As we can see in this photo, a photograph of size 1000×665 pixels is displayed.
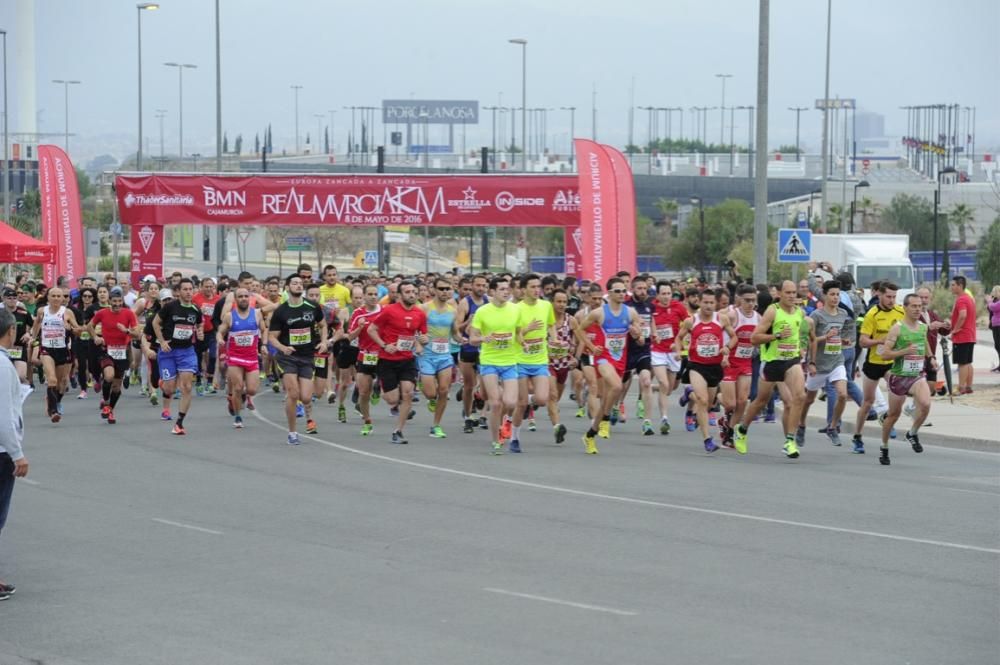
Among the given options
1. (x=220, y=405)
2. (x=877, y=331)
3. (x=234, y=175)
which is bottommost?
(x=220, y=405)

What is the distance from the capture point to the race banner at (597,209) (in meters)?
30.9

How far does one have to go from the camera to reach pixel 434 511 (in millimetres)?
12344

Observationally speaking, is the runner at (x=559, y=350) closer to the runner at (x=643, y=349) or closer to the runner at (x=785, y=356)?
the runner at (x=643, y=349)

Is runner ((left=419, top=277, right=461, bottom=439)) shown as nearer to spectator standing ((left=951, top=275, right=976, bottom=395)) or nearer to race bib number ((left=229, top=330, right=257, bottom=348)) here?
race bib number ((left=229, top=330, right=257, bottom=348))

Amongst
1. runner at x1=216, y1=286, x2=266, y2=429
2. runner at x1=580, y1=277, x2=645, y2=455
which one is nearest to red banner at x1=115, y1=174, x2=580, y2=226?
runner at x1=216, y1=286, x2=266, y2=429

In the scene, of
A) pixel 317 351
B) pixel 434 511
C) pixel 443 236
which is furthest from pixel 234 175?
pixel 443 236

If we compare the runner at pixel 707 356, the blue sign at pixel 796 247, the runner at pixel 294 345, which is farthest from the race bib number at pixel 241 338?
the blue sign at pixel 796 247

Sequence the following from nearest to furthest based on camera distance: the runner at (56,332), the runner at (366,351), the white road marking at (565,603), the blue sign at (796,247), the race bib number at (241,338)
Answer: the white road marking at (565,603), the runner at (366,351), the race bib number at (241,338), the runner at (56,332), the blue sign at (796,247)

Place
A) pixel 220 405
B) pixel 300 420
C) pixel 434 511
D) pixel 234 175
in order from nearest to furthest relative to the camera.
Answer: pixel 434 511 → pixel 300 420 → pixel 220 405 → pixel 234 175

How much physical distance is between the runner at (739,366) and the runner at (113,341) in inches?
323

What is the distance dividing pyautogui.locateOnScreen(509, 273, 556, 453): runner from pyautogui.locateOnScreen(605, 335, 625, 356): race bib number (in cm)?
77

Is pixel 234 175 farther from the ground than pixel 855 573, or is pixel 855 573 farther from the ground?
pixel 234 175

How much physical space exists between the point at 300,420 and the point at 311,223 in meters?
16.2

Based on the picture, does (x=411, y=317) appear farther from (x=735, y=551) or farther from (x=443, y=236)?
(x=443, y=236)
